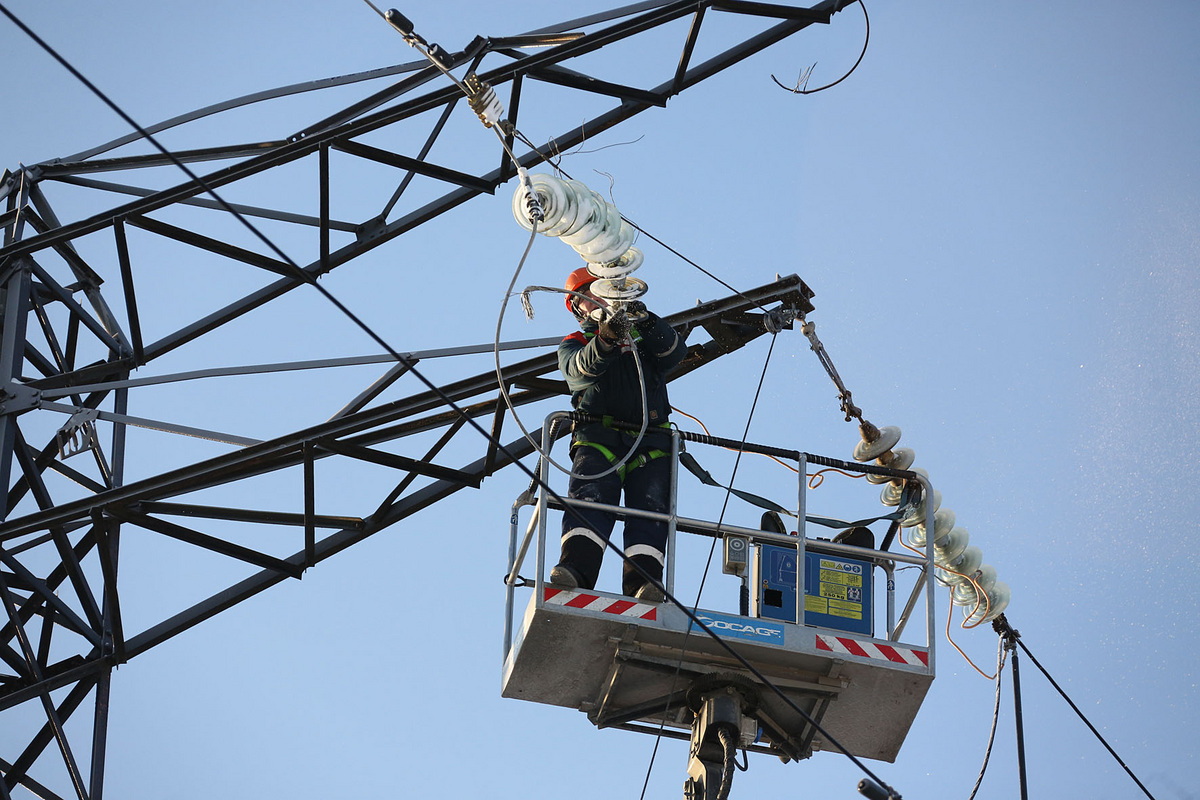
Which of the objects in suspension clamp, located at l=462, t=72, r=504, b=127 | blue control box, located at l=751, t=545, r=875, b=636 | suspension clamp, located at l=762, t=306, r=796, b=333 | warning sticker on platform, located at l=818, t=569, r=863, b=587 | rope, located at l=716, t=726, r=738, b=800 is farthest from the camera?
suspension clamp, located at l=762, t=306, r=796, b=333

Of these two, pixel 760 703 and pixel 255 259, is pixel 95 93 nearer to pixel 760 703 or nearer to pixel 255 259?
pixel 255 259

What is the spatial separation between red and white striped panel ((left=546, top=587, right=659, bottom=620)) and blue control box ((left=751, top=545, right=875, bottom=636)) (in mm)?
750

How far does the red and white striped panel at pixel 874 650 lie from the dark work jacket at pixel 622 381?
5.47ft

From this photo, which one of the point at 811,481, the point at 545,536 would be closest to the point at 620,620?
the point at 545,536

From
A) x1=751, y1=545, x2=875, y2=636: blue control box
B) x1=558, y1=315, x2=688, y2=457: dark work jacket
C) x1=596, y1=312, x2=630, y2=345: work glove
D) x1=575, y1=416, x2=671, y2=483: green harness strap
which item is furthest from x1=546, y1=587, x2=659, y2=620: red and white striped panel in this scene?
x1=596, y1=312, x2=630, y2=345: work glove

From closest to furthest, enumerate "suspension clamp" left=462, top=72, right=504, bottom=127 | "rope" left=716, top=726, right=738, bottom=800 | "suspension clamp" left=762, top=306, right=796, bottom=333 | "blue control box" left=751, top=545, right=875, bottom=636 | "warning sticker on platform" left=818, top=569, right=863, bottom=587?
"rope" left=716, top=726, right=738, bottom=800 → "blue control box" left=751, top=545, right=875, bottom=636 → "warning sticker on platform" left=818, top=569, right=863, bottom=587 → "suspension clamp" left=462, top=72, right=504, bottom=127 → "suspension clamp" left=762, top=306, right=796, bottom=333

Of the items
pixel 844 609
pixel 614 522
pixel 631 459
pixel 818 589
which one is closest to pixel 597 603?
pixel 614 522

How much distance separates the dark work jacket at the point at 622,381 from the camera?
11430 millimetres

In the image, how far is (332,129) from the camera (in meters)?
13.2

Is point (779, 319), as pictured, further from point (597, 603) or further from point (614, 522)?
point (597, 603)

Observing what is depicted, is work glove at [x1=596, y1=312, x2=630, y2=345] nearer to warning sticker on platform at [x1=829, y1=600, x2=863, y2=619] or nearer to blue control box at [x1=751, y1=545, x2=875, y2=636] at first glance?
Result: blue control box at [x1=751, y1=545, x2=875, y2=636]

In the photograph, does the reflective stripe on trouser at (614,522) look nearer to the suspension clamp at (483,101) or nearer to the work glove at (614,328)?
the work glove at (614,328)

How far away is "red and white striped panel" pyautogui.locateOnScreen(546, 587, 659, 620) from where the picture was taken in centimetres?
1076

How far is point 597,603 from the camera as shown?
35.4ft
